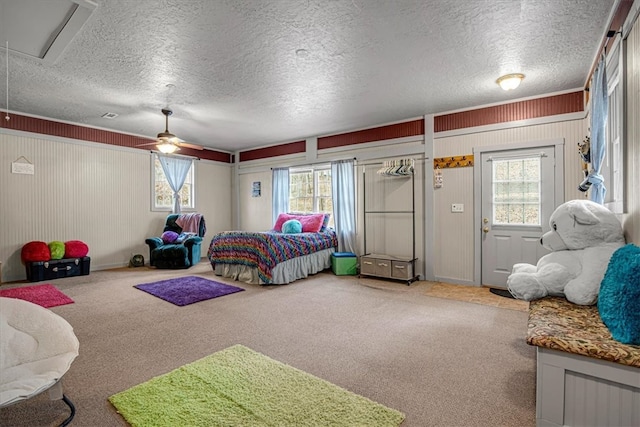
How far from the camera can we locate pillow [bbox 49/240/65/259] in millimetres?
5012

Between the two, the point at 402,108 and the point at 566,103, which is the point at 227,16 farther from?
the point at 566,103

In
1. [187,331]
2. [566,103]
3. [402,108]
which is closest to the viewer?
[187,331]

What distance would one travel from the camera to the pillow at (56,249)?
16.4ft

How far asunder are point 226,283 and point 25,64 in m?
3.43

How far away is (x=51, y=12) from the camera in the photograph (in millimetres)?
2400

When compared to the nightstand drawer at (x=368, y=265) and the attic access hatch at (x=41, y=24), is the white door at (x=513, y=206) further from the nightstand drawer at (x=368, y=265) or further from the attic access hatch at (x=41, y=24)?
the attic access hatch at (x=41, y=24)

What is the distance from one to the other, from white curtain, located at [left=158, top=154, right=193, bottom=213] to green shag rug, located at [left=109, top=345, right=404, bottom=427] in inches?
208

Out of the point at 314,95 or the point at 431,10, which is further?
the point at 314,95

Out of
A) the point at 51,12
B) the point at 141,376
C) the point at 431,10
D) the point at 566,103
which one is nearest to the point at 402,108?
the point at 566,103

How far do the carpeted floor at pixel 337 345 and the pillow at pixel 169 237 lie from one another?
187cm

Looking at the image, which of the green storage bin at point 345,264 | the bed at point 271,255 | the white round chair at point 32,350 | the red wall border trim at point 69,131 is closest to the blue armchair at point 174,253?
the bed at point 271,255

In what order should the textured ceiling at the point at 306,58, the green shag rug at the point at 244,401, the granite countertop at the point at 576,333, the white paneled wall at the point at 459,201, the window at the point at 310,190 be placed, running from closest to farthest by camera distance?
1. the granite countertop at the point at 576,333
2. the green shag rug at the point at 244,401
3. the textured ceiling at the point at 306,58
4. the white paneled wall at the point at 459,201
5. the window at the point at 310,190

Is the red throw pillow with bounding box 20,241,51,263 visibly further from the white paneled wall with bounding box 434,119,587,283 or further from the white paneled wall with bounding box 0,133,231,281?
the white paneled wall with bounding box 434,119,587,283

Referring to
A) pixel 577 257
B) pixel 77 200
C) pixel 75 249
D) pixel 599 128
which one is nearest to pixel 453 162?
pixel 599 128
